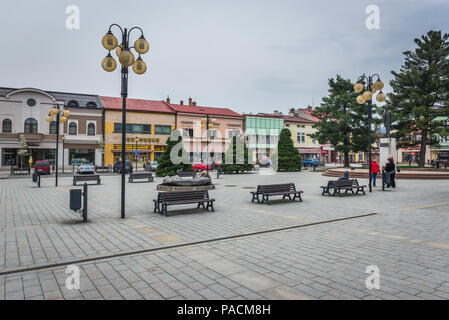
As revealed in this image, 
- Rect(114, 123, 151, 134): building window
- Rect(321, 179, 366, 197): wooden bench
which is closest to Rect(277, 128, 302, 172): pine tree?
Rect(114, 123, 151, 134): building window

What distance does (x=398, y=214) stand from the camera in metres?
9.05

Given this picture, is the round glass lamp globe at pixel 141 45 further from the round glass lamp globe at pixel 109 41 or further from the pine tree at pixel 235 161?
the pine tree at pixel 235 161

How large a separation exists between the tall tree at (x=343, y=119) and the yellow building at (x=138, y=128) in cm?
2408

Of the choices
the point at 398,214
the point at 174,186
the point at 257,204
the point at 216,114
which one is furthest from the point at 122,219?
the point at 216,114

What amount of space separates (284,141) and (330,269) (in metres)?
34.3

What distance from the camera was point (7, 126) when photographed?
40438 mm

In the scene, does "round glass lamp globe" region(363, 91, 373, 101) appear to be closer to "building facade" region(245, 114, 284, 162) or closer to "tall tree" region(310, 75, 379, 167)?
"tall tree" region(310, 75, 379, 167)

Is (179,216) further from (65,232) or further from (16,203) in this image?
(16,203)

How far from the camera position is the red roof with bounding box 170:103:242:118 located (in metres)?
51.9

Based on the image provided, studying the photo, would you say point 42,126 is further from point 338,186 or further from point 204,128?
point 338,186

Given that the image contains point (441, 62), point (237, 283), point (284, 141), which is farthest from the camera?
point (284, 141)

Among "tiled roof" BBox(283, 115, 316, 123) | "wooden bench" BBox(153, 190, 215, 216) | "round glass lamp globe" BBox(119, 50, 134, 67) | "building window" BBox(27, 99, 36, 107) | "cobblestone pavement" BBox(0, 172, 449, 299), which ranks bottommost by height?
"cobblestone pavement" BBox(0, 172, 449, 299)

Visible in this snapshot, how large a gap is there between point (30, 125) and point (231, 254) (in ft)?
149

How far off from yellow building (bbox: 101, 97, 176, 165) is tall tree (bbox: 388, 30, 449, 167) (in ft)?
108
